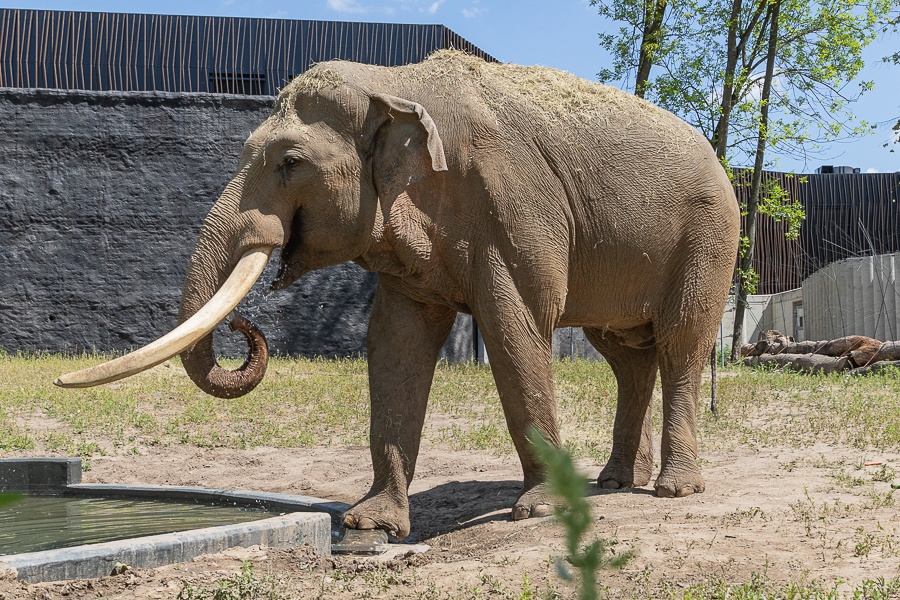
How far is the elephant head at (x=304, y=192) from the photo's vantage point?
532cm

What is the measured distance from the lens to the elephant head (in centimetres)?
532

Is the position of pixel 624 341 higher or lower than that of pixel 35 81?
lower

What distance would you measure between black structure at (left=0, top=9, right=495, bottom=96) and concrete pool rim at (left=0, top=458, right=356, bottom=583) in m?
12.3

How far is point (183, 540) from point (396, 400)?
1.80m

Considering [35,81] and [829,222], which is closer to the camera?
[35,81]

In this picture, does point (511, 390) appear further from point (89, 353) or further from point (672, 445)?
point (89, 353)

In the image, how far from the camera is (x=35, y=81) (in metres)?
17.8

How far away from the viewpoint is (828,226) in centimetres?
2705

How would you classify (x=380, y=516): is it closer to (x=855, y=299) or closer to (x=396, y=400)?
(x=396, y=400)

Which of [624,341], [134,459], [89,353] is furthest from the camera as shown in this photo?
[89,353]

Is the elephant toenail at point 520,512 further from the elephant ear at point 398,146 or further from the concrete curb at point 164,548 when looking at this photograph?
the elephant ear at point 398,146

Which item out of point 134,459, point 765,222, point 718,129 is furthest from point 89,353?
point 765,222

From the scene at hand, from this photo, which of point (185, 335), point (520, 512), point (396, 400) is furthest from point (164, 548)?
point (520, 512)

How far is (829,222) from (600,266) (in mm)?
22892
